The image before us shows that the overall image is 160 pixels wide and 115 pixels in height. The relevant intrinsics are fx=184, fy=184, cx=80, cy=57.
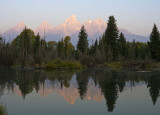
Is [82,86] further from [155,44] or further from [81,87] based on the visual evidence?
[155,44]

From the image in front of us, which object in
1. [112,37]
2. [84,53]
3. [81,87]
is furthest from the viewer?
[112,37]

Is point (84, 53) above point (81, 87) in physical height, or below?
above

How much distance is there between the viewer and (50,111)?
8.04m

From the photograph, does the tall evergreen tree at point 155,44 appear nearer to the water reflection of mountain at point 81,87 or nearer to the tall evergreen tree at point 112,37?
the tall evergreen tree at point 112,37

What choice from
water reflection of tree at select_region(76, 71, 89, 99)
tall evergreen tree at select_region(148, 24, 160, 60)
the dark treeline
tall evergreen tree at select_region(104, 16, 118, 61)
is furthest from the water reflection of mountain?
tall evergreen tree at select_region(104, 16, 118, 61)

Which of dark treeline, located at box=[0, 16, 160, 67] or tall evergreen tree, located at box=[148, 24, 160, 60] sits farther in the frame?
tall evergreen tree, located at box=[148, 24, 160, 60]

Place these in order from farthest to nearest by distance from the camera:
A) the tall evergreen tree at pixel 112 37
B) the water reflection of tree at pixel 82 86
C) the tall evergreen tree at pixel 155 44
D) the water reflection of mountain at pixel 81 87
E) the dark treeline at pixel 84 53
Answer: the tall evergreen tree at pixel 112 37, the tall evergreen tree at pixel 155 44, the dark treeline at pixel 84 53, the water reflection of tree at pixel 82 86, the water reflection of mountain at pixel 81 87

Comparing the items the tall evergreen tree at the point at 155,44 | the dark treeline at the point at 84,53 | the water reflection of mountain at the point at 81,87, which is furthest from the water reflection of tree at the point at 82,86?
the tall evergreen tree at the point at 155,44

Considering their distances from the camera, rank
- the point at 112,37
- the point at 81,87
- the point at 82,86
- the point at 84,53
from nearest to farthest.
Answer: the point at 81,87 < the point at 82,86 < the point at 84,53 < the point at 112,37

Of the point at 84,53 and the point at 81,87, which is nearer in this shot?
the point at 81,87

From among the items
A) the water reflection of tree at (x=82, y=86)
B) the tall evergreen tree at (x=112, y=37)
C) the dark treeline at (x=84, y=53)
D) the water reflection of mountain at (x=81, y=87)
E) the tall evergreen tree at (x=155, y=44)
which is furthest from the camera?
the tall evergreen tree at (x=112, y=37)

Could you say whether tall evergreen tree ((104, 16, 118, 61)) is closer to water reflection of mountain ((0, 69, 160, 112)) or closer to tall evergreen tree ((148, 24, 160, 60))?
tall evergreen tree ((148, 24, 160, 60))

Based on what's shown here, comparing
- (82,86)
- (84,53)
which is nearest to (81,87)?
(82,86)

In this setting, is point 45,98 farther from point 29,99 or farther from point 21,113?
point 21,113
